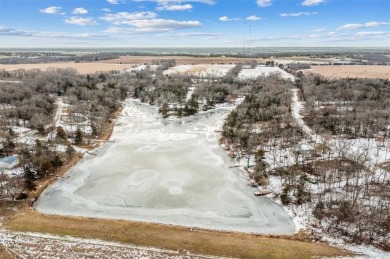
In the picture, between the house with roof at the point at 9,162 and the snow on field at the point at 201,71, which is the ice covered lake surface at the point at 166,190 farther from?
the snow on field at the point at 201,71

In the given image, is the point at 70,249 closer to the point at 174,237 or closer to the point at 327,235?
the point at 174,237

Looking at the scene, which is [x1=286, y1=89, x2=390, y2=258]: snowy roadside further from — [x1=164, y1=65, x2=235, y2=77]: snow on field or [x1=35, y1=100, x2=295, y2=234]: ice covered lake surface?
[x1=164, y1=65, x2=235, y2=77]: snow on field

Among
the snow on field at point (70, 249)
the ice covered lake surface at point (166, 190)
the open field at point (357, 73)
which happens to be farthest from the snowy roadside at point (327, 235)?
the open field at point (357, 73)

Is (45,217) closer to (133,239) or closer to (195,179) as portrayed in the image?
(133,239)

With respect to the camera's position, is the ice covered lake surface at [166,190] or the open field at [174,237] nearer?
the open field at [174,237]

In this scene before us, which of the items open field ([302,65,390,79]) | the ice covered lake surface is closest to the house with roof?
the ice covered lake surface

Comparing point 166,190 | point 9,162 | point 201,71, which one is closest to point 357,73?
point 201,71
